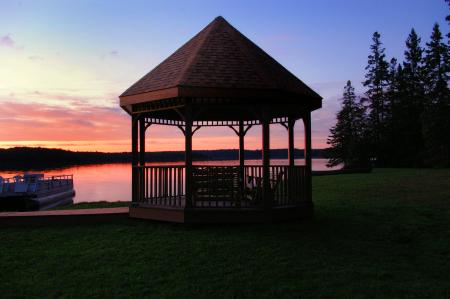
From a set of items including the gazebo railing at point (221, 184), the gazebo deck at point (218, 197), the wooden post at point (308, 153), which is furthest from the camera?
the wooden post at point (308, 153)

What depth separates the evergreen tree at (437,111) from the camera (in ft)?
129

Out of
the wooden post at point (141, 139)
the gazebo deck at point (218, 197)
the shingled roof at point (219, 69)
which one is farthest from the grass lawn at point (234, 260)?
the shingled roof at point (219, 69)

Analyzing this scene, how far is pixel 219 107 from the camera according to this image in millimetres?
11984

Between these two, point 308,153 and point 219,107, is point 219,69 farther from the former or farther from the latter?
point 308,153

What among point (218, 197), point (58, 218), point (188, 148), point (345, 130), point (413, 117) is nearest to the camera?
point (188, 148)

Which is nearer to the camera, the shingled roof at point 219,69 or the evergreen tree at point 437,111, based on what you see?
the shingled roof at point 219,69

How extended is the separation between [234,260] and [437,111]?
122 ft

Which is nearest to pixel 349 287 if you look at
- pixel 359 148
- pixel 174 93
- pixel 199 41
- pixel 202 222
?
pixel 202 222

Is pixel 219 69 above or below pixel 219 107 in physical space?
above

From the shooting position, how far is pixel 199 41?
12773mm

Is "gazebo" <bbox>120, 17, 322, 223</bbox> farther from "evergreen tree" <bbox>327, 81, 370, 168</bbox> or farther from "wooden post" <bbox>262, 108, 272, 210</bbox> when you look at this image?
"evergreen tree" <bbox>327, 81, 370, 168</bbox>

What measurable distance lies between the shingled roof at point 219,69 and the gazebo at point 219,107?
0.02 m

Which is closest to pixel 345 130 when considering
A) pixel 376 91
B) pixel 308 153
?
pixel 376 91

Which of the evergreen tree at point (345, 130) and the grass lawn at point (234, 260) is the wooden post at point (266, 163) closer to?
the grass lawn at point (234, 260)
